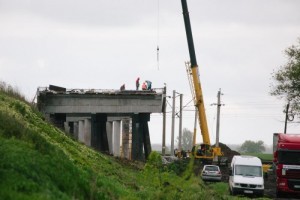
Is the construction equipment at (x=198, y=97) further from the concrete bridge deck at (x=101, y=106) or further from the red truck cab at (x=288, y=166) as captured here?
the red truck cab at (x=288, y=166)

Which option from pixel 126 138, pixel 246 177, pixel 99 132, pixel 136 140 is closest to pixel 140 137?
pixel 126 138

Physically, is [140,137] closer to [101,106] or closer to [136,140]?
[136,140]

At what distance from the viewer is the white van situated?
3294cm

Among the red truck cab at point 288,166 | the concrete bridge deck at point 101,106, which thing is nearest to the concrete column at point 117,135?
the concrete bridge deck at point 101,106

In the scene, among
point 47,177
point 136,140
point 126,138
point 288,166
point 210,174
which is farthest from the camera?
point 126,138

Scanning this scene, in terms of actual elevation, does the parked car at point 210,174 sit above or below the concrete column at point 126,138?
below

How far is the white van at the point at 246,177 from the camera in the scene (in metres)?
32.9

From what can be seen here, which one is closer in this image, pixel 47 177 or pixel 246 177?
pixel 47 177

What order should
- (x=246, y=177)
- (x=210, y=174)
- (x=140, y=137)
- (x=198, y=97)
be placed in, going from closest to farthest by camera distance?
(x=246, y=177) < (x=210, y=174) < (x=198, y=97) < (x=140, y=137)

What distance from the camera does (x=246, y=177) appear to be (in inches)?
1325

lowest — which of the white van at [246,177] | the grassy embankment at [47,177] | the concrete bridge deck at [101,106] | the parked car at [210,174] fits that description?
the parked car at [210,174]

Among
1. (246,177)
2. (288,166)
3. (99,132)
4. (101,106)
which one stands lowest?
(246,177)

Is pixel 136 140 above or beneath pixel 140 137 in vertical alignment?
beneath

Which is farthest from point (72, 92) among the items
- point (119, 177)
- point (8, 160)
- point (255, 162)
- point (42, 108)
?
point (8, 160)
